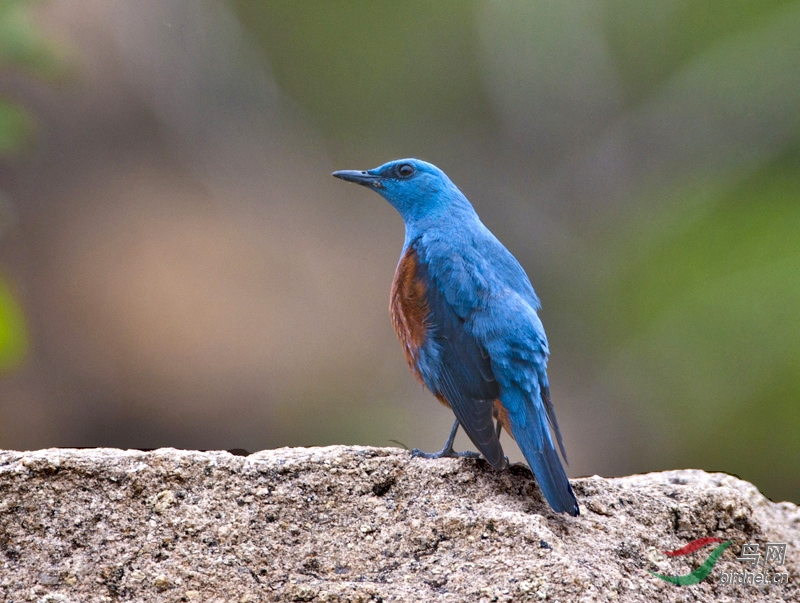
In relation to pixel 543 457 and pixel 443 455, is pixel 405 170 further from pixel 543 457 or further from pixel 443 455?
pixel 543 457

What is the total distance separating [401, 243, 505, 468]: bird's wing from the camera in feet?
11.9

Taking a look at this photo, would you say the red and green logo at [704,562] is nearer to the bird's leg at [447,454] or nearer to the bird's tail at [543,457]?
the bird's tail at [543,457]

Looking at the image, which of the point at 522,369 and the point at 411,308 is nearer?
the point at 522,369

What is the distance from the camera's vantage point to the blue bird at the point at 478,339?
3.51m

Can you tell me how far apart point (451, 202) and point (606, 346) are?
5.72m

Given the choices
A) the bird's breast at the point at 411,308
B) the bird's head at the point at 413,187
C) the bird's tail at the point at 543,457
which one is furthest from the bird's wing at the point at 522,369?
the bird's head at the point at 413,187

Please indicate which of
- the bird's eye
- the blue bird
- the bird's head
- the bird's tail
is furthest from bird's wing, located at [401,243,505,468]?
the bird's eye

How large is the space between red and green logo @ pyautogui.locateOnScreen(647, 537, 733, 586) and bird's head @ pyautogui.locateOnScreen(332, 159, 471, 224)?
1.91 metres

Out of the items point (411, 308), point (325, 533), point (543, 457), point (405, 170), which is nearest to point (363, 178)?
point (405, 170)

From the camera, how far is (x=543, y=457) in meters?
3.36

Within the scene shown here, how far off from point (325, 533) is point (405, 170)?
81.0 inches

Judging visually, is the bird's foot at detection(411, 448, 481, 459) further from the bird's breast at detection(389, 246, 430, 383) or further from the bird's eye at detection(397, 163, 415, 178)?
the bird's eye at detection(397, 163, 415, 178)

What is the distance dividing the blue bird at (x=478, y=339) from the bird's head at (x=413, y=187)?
73 mm

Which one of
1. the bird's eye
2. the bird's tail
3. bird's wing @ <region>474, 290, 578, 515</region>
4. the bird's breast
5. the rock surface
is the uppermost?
the bird's eye
